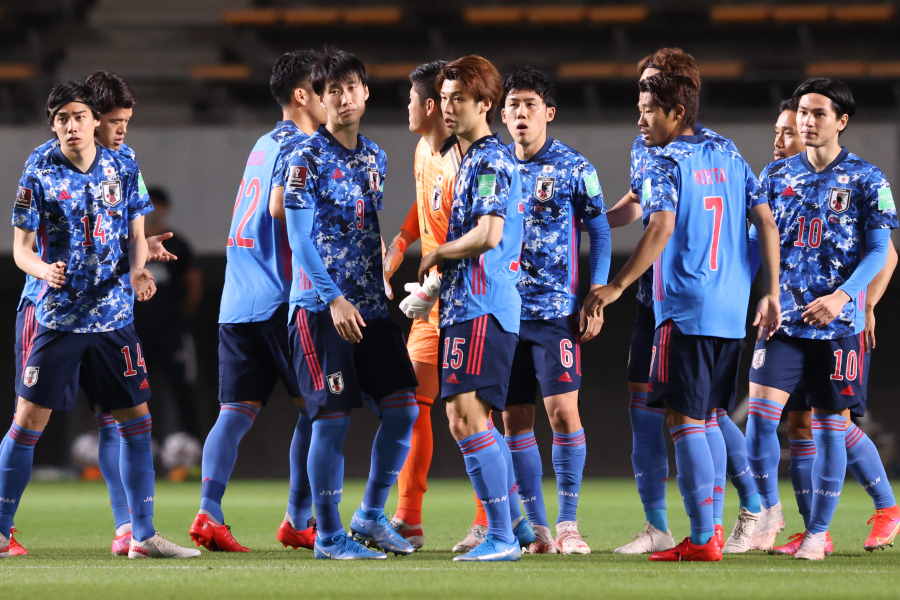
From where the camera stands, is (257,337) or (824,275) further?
(257,337)

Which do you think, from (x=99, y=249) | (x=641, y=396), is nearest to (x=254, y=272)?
(x=99, y=249)

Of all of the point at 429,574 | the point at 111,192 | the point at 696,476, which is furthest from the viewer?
the point at 111,192

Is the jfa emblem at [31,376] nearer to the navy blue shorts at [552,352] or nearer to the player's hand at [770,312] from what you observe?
the navy blue shorts at [552,352]

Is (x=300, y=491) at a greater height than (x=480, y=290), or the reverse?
(x=480, y=290)

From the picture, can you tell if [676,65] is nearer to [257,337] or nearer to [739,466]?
[739,466]

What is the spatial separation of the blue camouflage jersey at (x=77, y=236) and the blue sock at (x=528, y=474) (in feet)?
6.01

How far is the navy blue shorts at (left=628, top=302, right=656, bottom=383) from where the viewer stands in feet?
21.4

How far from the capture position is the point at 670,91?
590 centimetres

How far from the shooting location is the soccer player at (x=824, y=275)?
6.15 meters

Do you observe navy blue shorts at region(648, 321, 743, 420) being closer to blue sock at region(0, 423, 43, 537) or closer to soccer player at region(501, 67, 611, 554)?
soccer player at region(501, 67, 611, 554)

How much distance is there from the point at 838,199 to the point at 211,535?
3.16 m

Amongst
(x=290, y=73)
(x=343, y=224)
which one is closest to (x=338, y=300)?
(x=343, y=224)

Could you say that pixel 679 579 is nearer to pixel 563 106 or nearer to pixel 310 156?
pixel 310 156

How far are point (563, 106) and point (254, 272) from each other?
8927 mm
